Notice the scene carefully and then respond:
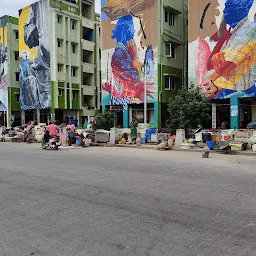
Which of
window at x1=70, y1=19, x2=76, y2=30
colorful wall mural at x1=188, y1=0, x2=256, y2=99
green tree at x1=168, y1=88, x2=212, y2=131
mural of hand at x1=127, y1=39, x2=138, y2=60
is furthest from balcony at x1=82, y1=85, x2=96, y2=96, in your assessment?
green tree at x1=168, y1=88, x2=212, y2=131

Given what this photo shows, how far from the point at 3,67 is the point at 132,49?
21882 millimetres

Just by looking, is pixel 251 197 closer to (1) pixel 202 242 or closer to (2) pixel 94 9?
(1) pixel 202 242

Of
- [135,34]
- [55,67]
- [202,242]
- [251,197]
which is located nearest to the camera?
[202,242]

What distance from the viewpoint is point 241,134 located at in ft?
60.8

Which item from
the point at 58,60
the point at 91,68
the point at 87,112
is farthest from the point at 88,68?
the point at 87,112

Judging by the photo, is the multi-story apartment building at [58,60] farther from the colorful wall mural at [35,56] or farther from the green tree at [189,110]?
the green tree at [189,110]

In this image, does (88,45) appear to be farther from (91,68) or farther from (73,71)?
(73,71)

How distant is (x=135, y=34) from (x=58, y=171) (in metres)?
24.7

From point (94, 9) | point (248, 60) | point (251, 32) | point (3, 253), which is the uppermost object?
point (94, 9)

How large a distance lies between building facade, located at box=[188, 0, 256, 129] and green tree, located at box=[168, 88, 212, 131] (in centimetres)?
210

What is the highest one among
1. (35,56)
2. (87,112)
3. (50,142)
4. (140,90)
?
(35,56)

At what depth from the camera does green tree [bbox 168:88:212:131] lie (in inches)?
957

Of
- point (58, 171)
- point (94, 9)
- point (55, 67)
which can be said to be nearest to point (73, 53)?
point (55, 67)

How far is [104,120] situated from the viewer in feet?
105
